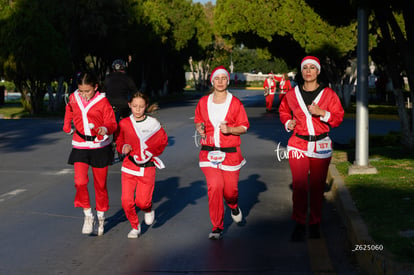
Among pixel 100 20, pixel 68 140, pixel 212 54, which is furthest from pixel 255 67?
pixel 68 140

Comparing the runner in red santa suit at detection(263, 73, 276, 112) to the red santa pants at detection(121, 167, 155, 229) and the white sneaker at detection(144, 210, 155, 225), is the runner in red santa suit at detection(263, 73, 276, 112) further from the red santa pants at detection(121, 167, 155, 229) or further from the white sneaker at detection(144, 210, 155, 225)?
the red santa pants at detection(121, 167, 155, 229)

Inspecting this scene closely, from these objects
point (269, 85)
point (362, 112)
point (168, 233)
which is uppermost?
point (362, 112)

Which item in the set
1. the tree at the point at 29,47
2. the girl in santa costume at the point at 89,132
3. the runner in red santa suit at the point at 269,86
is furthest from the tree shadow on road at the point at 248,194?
the tree at the point at 29,47

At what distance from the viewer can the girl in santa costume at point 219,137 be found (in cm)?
785

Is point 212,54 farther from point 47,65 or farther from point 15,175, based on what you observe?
point 15,175

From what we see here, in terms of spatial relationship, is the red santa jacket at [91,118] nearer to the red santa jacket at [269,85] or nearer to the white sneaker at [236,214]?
the white sneaker at [236,214]

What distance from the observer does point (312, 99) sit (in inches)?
317

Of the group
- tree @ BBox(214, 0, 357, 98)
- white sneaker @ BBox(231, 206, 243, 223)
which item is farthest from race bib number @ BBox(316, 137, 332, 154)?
tree @ BBox(214, 0, 357, 98)

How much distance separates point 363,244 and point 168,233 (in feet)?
7.62

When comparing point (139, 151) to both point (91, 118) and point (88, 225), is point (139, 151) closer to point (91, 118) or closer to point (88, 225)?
point (91, 118)

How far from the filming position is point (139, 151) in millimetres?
8094

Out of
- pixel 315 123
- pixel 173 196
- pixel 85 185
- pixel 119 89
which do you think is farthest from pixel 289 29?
pixel 85 185

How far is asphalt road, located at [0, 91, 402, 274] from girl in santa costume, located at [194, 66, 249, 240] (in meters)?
0.55

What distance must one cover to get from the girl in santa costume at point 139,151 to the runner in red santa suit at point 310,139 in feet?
4.68
